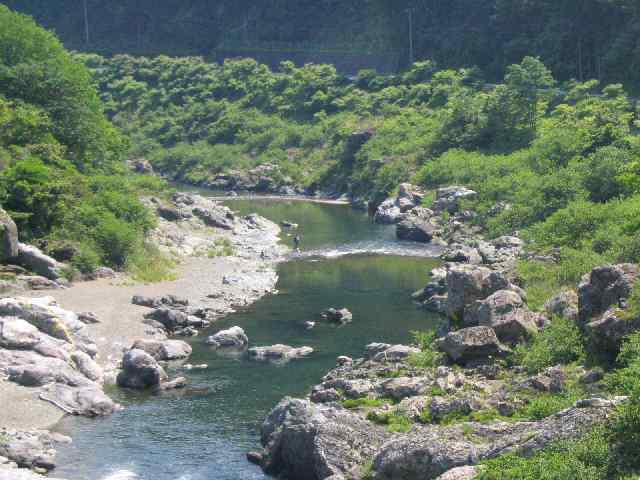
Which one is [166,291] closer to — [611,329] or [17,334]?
[17,334]

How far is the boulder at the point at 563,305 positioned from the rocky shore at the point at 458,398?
2.6 inches

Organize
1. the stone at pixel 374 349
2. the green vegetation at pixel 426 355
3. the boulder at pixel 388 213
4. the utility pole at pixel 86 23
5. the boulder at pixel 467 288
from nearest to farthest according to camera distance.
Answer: the green vegetation at pixel 426 355
the stone at pixel 374 349
the boulder at pixel 467 288
the boulder at pixel 388 213
the utility pole at pixel 86 23

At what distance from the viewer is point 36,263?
168ft

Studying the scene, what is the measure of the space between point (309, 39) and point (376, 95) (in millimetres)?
39433

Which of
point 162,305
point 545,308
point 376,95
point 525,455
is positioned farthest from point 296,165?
point 525,455

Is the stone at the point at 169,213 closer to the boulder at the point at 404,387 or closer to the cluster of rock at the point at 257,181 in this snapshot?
the cluster of rock at the point at 257,181

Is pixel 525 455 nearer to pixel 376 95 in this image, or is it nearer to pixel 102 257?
pixel 102 257

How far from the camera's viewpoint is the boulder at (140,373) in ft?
126

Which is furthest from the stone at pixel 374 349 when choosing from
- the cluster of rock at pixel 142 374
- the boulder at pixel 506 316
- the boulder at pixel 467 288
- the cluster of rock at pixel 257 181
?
the cluster of rock at pixel 257 181

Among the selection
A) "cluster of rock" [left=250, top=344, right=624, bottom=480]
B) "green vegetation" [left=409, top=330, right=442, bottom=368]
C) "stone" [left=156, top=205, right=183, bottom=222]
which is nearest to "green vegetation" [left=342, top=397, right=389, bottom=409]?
"cluster of rock" [left=250, top=344, right=624, bottom=480]

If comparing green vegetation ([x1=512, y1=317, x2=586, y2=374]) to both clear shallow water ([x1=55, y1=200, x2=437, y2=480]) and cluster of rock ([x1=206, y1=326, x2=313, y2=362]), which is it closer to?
clear shallow water ([x1=55, y1=200, x2=437, y2=480])

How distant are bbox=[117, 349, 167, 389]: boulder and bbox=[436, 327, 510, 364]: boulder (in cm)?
1101

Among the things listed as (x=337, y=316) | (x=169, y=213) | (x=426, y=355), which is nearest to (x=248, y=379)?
(x=426, y=355)

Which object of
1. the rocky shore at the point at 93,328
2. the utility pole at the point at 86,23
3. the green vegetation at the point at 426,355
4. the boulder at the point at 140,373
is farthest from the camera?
the utility pole at the point at 86,23
